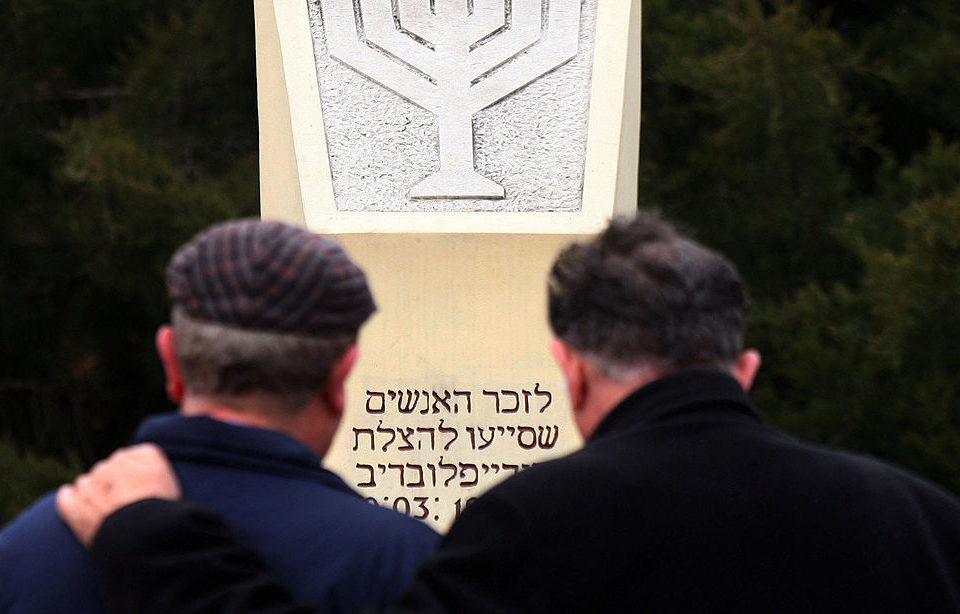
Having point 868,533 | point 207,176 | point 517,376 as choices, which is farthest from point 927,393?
point 868,533

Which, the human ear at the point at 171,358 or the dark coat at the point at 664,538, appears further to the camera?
the human ear at the point at 171,358

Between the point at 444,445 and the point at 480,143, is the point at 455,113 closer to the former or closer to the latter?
the point at 480,143

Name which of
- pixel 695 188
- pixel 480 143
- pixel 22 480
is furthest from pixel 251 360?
pixel 695 188

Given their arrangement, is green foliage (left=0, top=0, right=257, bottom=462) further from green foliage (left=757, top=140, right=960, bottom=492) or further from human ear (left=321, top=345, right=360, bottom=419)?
human ear (left=321, top=345, right=360, bottom=419)

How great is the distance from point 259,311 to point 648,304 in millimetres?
329

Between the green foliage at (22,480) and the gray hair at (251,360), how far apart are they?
4.46 meters

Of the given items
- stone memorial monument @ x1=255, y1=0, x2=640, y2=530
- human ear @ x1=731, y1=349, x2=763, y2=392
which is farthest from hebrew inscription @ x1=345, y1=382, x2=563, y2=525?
human ear @ x1=731, y1=349, x2=763, y2=392

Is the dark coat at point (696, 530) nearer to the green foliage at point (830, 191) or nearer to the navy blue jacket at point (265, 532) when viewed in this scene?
the navy blue jacket at point (265, 532)

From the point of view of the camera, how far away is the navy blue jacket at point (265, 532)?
1285 mm

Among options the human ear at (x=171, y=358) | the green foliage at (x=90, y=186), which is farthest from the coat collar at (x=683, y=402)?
the green foliage at (x=90, y=186)

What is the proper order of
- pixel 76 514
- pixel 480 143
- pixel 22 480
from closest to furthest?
1. pixel 76 514
2. pixel 480 143
3. pixel 22 480

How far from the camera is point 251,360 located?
51.8 inches

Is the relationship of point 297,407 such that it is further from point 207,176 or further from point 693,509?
point 207,176

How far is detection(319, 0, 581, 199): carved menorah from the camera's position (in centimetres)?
325
